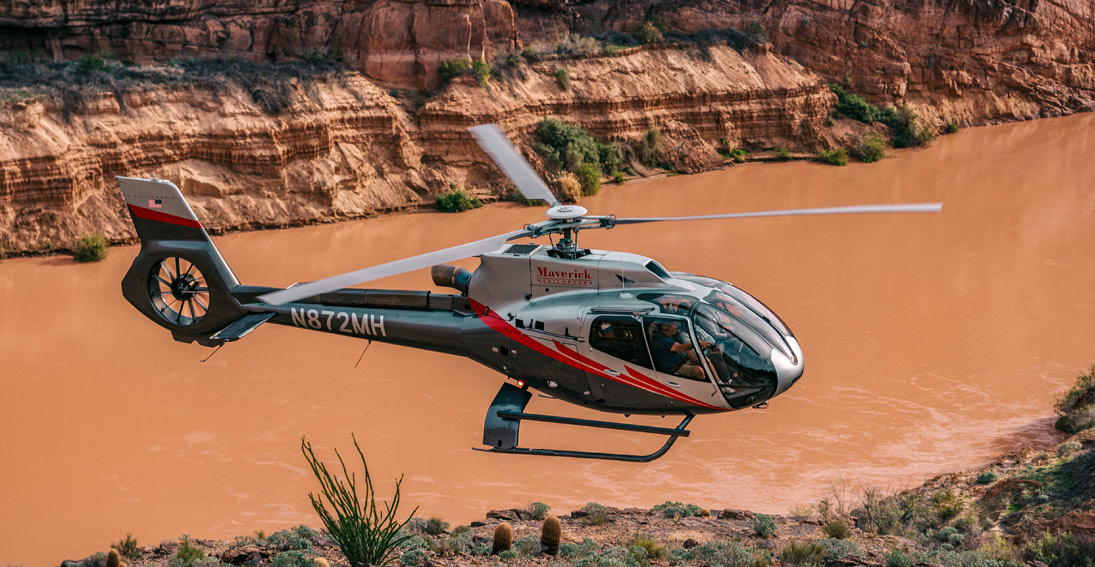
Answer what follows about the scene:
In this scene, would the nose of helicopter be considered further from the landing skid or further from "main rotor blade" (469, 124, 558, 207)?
"main rotor blade" (469, 124, 558, 207)

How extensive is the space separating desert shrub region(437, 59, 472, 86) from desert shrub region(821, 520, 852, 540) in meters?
21.4

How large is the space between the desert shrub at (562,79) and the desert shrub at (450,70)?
376cm

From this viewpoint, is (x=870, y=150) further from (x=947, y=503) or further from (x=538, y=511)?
(x=538, y=511)

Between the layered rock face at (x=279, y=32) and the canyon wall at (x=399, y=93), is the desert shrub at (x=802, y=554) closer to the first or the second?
the canyon wall at (x=399, y=93)

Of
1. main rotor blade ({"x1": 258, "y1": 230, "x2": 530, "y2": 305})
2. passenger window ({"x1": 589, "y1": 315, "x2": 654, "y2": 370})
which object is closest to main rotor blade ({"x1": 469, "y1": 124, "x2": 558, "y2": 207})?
passenger window ({"x1": 589, "y1": 315, "x2": 654, "y2": 370})

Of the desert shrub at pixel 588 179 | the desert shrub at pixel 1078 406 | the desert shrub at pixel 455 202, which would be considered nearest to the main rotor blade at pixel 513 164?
the desert shrub at pixel 1078 406

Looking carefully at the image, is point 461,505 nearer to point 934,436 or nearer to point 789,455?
point 789,455

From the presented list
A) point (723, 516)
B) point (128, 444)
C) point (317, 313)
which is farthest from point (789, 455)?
point (128, 444)

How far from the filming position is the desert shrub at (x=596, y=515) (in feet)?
40.1

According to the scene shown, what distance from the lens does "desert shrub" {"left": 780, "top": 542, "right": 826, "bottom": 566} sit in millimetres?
10305

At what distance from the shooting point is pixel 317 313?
39.5ft

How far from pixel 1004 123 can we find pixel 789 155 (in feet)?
42.1

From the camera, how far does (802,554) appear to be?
10.4m

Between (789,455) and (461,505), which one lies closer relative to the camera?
(461,505)
